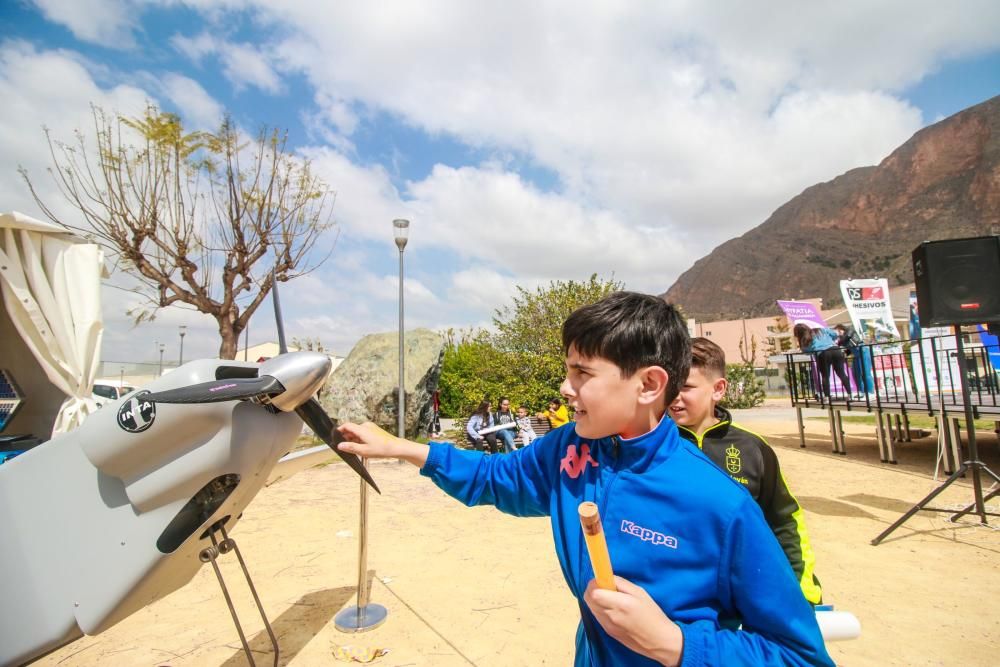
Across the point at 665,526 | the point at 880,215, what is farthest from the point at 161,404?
the point at 880,215

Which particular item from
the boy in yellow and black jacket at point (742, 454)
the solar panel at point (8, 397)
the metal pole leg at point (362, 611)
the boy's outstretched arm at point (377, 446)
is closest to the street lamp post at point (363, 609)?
the metal pole leg at point (362, 611)

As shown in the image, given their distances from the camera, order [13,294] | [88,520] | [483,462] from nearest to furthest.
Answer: [483,462]
[88,520]
[13,294]

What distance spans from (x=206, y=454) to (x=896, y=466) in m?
10.9

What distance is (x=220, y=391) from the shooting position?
195 cm

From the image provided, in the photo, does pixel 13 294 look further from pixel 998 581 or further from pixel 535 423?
pixel 998 581

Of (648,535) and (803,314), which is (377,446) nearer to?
(648,535)

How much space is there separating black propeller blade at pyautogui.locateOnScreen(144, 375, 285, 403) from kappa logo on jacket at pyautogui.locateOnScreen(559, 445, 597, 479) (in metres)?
1.22

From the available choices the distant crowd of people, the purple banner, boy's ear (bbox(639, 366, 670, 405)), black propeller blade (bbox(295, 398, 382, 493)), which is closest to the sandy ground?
black propeller blade (bbox(295, 398, 382, 493))

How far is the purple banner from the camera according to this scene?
39.0 feet

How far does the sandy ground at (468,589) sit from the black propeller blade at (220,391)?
6.66 ft

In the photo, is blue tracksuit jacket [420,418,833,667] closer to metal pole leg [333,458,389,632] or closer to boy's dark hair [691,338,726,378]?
boy's dark hair [691,338,726,378]

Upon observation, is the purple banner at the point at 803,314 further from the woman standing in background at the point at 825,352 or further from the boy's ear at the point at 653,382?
the boy's ear at the point at 653,382

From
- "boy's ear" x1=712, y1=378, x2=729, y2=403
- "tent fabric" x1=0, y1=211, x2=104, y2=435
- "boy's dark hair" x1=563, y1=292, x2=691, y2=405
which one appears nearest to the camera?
"boy's dark hair" x1=563, y1=292, x2=691, y2=405

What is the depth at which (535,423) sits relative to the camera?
471 inches
